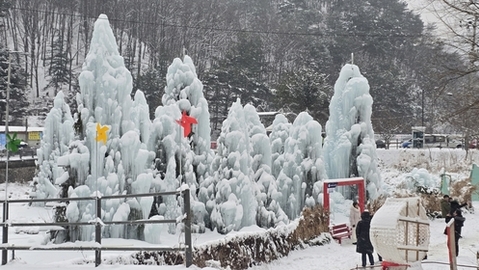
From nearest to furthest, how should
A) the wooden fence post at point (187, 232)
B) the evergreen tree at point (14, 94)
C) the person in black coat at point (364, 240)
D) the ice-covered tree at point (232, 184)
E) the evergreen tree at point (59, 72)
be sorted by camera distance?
the wooden fence post at point (187, 232)
the person in black coat at point (364, 240)
the ice-covered tree at point (232, 184)
the evergreen tree at point (14, 94)
the evergreen tree at point (59, 72)

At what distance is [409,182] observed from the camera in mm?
22891

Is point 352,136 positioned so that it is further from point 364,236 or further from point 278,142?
point 364,236

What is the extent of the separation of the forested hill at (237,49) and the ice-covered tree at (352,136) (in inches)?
740

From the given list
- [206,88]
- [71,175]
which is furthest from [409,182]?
[206,88]

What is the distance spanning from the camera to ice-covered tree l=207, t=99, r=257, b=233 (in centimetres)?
1541

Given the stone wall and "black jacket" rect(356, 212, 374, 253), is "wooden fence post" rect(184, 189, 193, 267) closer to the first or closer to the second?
"black jacket" rect(356, 212, 374, 253)

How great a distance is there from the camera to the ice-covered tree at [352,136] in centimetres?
1934

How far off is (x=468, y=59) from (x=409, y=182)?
53.4 feet

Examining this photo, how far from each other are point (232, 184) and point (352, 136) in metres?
6.08

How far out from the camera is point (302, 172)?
711 inches

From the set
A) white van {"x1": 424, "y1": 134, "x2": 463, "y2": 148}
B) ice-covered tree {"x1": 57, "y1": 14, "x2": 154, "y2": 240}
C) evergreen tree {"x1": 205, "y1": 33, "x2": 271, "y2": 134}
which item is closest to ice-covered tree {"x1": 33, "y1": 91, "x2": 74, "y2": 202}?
ice-covered tree {"x1": 57, "y1": 14, "x2": 154, "y2": 240}

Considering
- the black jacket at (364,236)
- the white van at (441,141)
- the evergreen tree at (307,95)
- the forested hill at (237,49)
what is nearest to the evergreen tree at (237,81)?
the forested hill at (237,49)

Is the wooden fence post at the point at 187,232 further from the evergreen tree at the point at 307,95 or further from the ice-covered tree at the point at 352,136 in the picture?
the evergreen tree at the point at 307,95

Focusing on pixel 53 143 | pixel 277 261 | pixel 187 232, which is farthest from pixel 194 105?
pixel 187 232
